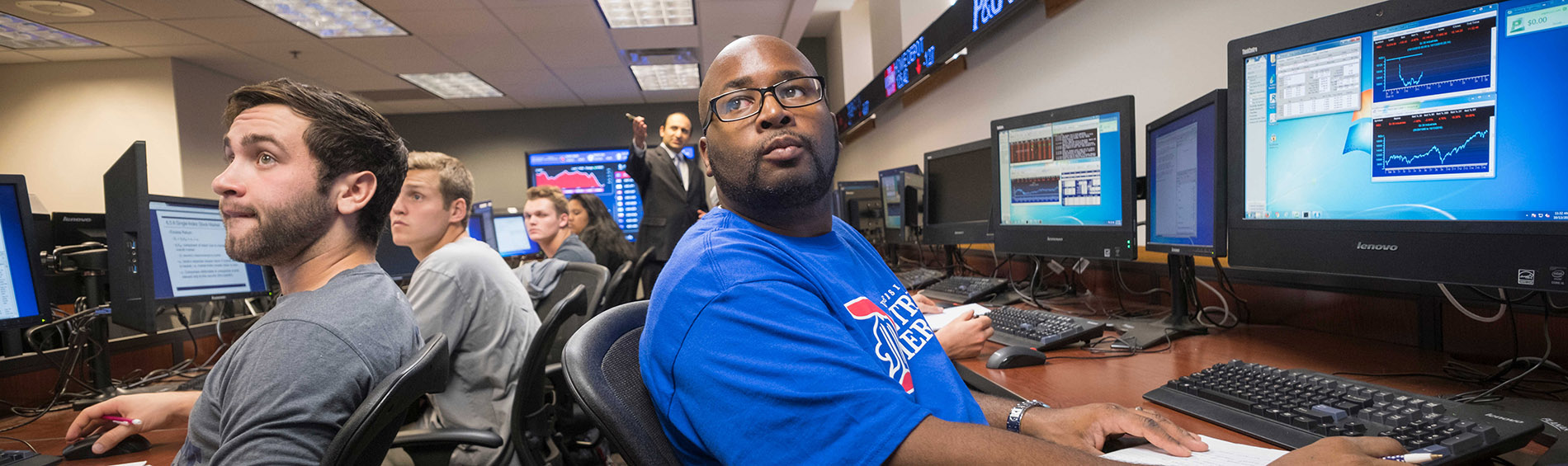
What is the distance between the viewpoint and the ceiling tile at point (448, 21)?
4.69 m

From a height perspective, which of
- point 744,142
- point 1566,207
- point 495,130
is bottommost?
point 1566,207

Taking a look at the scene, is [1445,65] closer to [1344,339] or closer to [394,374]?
[1344,339]

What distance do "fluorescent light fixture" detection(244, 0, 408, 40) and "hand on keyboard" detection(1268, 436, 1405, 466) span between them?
5213 mm

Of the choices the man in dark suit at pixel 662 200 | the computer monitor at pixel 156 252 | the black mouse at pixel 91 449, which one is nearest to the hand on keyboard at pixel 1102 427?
the black mouse at pixel 91 449

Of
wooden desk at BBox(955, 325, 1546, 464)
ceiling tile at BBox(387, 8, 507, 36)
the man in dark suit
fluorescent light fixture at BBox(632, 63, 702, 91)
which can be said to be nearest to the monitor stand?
wooden desk at BBox(955, 325, 1546, 464)

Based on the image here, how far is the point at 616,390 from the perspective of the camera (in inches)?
27.0

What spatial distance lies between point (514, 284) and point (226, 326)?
1.08m

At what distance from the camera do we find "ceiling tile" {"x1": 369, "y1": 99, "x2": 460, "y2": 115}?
299 inches

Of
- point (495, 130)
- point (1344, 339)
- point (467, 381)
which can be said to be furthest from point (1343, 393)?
point (495, 130)

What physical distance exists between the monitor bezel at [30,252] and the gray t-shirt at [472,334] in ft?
2.28

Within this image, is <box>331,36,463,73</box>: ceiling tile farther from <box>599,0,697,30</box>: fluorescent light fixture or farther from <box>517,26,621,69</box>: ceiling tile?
<box>599,0,697,30</box>: fluorescent light fixture

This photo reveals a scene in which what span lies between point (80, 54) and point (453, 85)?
2.61 meters

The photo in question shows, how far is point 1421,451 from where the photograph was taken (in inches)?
24.2

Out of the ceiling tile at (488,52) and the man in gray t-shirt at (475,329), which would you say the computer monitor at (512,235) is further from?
the man in gray t-shirt at (475,329)
